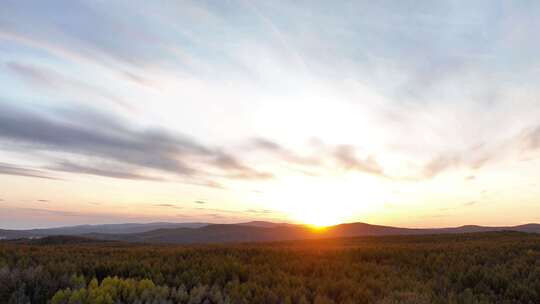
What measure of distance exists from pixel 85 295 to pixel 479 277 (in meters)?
8.69

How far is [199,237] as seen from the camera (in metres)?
116

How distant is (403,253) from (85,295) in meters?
10.6

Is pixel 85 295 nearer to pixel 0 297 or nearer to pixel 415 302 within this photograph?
pixel 0 297

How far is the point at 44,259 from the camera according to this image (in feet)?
30.5

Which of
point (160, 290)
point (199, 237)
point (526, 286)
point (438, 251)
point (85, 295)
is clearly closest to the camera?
point (85, 295)

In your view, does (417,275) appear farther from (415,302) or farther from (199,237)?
(199,237)

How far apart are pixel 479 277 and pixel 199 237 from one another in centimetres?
11407

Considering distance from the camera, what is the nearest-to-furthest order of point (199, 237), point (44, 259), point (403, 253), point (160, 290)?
point (160, 290) → point (44, 259) → point (403, 253) → point (199, 237)

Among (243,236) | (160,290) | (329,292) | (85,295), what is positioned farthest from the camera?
(243,236)

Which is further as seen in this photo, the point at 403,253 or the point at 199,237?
the point at 199,237

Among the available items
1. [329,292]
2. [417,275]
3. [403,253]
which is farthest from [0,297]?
[403,253]

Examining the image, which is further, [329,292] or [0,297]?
[329,292]

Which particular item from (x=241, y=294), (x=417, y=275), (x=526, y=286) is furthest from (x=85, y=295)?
(x=526, y=286)

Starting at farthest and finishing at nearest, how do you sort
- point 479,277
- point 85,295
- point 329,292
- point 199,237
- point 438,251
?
point 199,237 → point 438,251 → point 479,277 → point 329,292 → point 85,295
